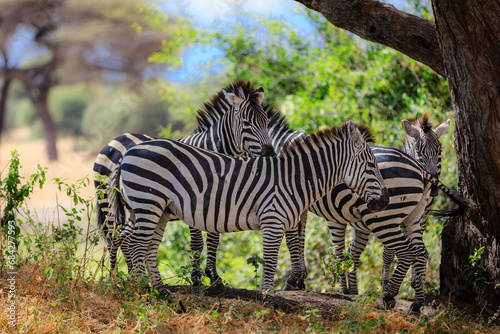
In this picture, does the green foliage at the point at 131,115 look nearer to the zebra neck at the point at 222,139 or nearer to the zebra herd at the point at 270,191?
the zebra neck at the point at 222,139

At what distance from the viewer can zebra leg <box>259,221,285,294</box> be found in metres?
5.04

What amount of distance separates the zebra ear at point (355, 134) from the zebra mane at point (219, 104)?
1622mm

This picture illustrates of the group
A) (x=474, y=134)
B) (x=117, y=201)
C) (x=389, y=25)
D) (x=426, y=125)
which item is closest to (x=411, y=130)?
(x=426, y=125)

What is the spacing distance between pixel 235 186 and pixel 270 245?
693 millimetres

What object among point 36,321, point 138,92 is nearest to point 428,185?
point 36,321

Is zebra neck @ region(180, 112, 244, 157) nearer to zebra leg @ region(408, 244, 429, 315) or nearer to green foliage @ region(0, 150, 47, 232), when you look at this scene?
green foliage @ region(0, 150, 47, 232)

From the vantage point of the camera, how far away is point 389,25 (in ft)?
19.4

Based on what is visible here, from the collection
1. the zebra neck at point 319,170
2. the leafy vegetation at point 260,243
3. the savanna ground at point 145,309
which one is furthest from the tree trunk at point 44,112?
the zebra neck at point 319,170

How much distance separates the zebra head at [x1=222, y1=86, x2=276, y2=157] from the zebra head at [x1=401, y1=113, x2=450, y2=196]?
1.81m

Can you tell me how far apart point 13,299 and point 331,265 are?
3056mm

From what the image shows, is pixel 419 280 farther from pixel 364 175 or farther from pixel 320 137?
pixel 320 137

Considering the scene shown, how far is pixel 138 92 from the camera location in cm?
3112

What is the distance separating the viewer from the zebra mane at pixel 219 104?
21.2 ft

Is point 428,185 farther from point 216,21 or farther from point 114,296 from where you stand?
point 216,21
